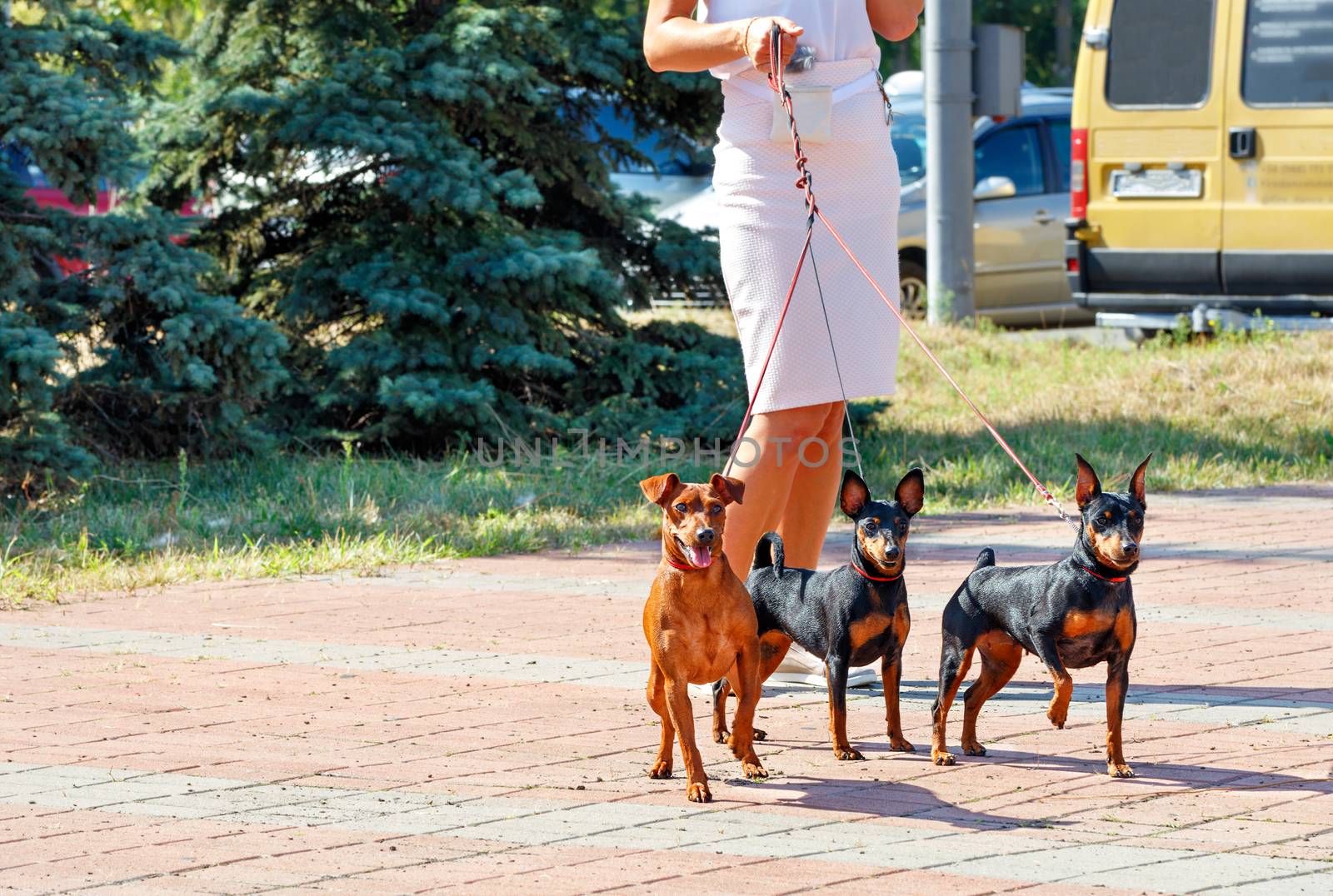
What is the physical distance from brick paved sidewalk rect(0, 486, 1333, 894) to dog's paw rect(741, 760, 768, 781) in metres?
0.03

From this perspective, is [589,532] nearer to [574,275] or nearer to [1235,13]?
[574,275]

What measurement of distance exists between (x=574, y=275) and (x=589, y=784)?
16.6 feet

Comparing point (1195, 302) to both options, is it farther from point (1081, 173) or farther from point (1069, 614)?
point (1069, 614)

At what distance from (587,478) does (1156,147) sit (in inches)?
203

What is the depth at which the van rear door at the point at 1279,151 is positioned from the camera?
10.6 meters

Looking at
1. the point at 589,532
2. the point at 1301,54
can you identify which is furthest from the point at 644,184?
the point at 589,532

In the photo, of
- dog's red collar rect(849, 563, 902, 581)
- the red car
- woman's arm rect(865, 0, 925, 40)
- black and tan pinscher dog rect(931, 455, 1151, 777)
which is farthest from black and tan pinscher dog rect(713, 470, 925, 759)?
the red car

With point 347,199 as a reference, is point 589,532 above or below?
below

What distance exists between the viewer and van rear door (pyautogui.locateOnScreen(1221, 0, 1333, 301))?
1059 centimetres

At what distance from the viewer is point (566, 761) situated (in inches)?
160

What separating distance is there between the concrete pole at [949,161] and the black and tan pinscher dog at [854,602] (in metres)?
8.71

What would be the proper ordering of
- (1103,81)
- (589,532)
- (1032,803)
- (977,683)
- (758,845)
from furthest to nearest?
1. (1103,81)
2. (589,532)
3. (977,683)
4. (1032,803)
5. (758,845)

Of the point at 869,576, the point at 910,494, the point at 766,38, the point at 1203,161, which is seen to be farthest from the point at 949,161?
the point at 869,576

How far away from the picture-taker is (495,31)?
8.87m
